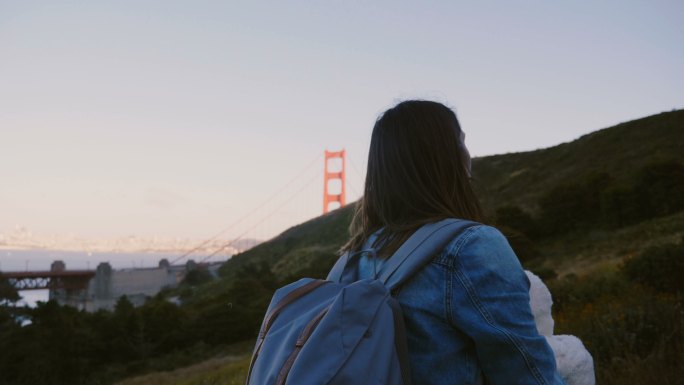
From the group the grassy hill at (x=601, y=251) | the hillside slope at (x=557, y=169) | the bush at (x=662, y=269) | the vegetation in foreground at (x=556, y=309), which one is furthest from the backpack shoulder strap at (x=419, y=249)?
the hillside slope at (x=557, y=169)

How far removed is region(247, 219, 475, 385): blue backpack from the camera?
1173 millimetres

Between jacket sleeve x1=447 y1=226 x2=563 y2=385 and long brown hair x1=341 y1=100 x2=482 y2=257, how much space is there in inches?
8.3

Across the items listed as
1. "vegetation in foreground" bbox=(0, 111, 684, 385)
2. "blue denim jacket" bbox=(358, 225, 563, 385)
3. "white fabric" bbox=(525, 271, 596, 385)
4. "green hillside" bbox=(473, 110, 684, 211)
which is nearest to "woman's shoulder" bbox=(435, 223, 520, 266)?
"blue denim jacket" bbox=(358, 225, 563, 385)

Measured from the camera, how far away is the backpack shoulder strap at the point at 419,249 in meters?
1.24

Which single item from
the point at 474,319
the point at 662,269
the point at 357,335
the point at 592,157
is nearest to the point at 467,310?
the point at 474,319

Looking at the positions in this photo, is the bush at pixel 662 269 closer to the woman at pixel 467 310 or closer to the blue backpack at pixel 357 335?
the woman at pixel 467 310

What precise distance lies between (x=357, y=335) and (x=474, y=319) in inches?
10.7

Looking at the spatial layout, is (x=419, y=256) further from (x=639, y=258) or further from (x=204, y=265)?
(x=204, y=265)

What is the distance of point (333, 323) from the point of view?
123 centimetres

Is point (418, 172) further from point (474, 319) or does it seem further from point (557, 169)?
point (557, 169)

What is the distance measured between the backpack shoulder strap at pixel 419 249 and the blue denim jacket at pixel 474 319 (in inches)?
0.8

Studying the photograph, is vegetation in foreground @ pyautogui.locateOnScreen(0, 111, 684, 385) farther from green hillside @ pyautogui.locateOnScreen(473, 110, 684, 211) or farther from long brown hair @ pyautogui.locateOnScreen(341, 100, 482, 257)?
long brown hair @ pyautogui.locateOnScreen(341, 100, 482, 257)

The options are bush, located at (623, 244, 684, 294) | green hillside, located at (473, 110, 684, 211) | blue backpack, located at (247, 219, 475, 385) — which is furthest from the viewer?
green hillside, located at (473, 110, 684, 211)

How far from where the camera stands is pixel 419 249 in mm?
1270
